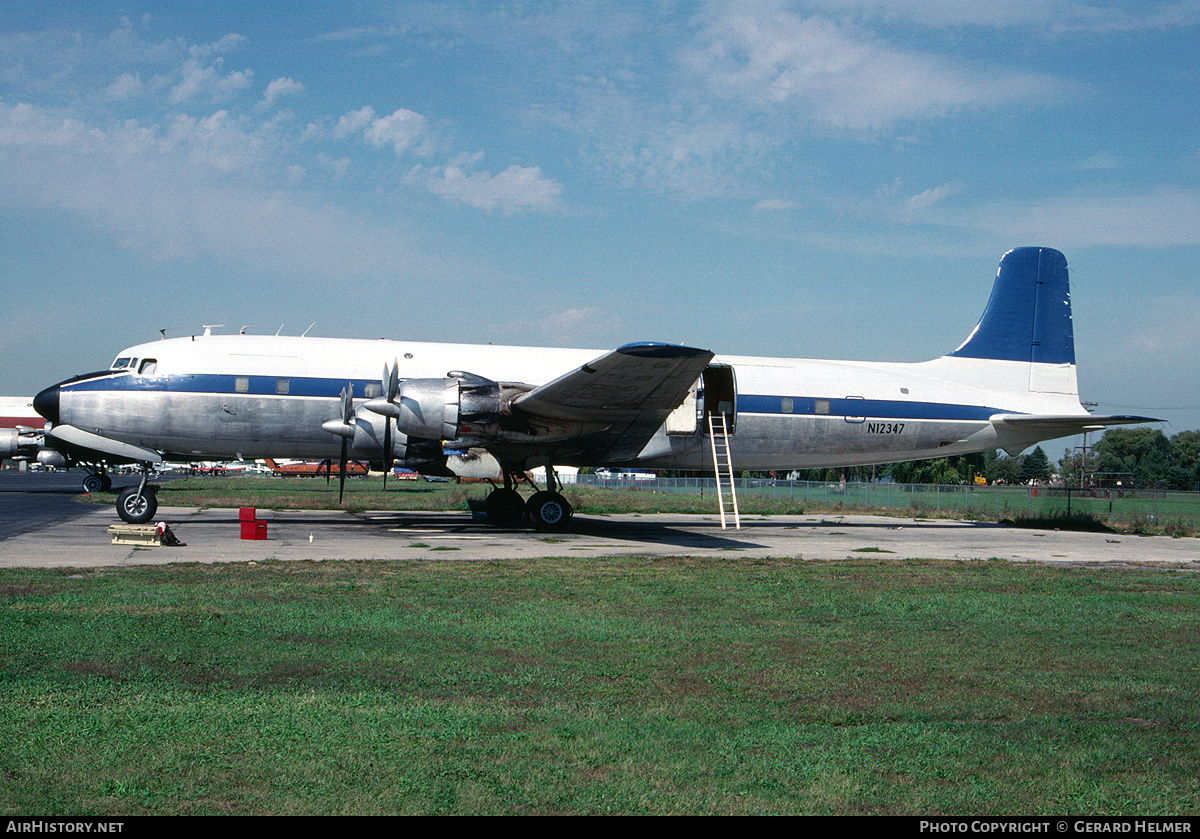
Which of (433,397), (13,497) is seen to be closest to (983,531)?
(433,397)

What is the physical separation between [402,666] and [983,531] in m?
20.9

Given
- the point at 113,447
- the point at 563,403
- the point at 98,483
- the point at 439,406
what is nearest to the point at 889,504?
the point at 563,403

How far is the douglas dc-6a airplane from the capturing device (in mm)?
18062

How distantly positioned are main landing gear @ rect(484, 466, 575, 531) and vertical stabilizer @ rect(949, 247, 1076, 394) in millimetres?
12235

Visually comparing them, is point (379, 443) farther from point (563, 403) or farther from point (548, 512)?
point (548, 512)

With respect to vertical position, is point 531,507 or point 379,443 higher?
point 379,443

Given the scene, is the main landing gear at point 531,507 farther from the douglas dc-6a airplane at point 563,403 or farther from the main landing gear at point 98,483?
the main landing gear at point 98,483

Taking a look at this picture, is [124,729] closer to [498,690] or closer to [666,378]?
[498,690]

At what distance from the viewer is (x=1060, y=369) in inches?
969

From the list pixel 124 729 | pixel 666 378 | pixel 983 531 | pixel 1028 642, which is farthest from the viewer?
pixel 983 531

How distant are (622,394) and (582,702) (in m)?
12.1

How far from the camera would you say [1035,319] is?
24531 mm

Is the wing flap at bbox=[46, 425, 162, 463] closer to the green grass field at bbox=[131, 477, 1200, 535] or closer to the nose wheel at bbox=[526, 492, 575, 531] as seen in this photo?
the green grass field at bbox=[131, 477, 1200, 535]
